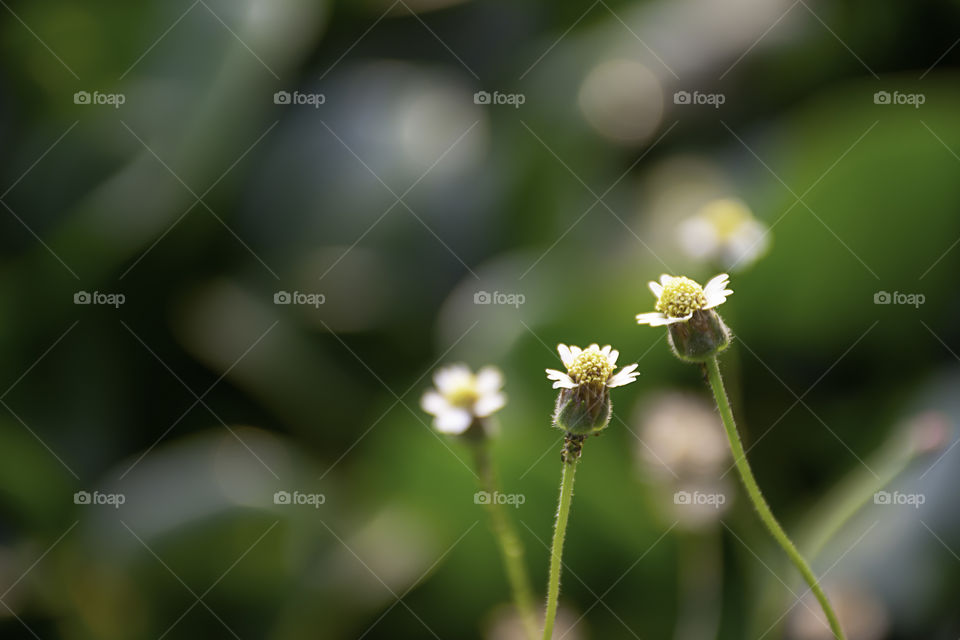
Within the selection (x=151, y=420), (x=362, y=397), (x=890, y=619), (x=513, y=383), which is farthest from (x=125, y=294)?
Result: (x=890, y=619)

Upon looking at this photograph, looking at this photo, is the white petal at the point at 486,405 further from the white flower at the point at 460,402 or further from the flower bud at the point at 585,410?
the flower bud at the point at 585,410

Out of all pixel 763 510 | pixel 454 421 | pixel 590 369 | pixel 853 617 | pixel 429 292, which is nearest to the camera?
pixel 763 510

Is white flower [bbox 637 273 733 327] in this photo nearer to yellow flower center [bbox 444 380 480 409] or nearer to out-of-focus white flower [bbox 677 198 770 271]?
yellow flower center [bbox 444 380 480 409]

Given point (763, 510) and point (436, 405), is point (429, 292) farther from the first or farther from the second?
point (763, 510)

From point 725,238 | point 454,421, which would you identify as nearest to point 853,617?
point 725,238

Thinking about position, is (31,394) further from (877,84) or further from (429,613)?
(877,84)

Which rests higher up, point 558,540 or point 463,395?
point 463,395

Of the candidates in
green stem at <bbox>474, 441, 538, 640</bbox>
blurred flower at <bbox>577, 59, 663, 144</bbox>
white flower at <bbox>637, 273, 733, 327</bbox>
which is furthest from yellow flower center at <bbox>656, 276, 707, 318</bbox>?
blurred flower at <bbox>577, 59, 663, 144</bbox>
